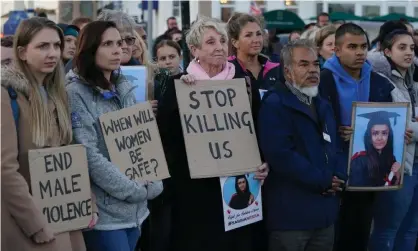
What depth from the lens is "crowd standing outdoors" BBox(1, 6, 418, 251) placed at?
414 centimetres

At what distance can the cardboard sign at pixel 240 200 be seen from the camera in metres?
5.16

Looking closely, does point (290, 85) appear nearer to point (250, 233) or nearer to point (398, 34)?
point (250, 233)

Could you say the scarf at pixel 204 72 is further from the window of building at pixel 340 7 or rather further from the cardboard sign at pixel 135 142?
the window of building at pixel 340 7

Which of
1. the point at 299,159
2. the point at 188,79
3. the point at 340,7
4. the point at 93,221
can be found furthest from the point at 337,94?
the point at 340,7

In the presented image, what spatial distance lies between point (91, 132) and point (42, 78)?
1.50 ft

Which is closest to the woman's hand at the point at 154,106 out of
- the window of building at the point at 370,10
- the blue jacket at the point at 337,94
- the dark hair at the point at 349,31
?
the blue jacket at the point at 337,94

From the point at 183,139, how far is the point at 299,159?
788 mm

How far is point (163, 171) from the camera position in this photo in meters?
4.86

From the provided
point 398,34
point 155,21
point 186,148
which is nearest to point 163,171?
point 186,148

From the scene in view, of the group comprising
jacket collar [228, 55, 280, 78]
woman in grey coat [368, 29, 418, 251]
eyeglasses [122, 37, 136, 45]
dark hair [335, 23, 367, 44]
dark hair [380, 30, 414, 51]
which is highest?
dark hair [335, 23, 367, 44]

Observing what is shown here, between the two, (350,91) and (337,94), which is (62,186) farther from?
(350,91)

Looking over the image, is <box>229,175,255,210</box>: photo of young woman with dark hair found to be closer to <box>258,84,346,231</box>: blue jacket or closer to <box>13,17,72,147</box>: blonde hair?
<box>258,84,346,231</box>: blue jacket

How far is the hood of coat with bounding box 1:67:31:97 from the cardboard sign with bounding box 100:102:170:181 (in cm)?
63

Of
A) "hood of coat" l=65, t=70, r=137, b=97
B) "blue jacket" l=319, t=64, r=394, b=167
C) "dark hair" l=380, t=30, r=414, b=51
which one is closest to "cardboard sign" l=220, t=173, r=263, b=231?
"blue jacket" l=319, t=64, r=394, b=167
